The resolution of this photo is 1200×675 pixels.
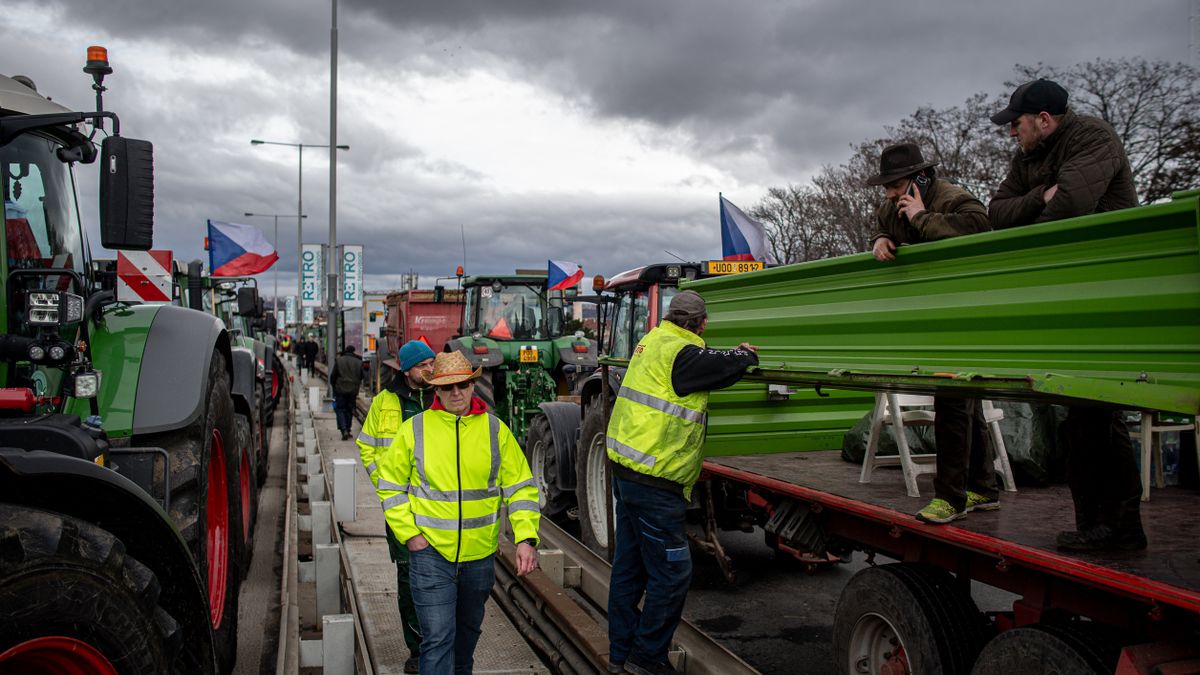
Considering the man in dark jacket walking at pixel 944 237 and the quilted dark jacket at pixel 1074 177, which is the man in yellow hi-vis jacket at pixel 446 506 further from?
the quilted dark jacket at pixel 1074 177

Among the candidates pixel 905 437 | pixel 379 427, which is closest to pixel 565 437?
pixel 379 427

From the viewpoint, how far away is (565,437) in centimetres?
882

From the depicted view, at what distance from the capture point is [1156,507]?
4477mm

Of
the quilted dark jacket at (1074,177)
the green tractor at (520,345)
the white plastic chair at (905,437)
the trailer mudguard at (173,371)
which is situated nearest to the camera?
the quilted dark jacket at (1074,177)

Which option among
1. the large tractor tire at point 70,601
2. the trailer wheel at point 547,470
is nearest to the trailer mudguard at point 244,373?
the trailer wheel at point 547,470

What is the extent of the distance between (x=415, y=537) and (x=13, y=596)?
1782mm

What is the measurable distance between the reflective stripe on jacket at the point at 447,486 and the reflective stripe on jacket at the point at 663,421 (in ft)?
2.64

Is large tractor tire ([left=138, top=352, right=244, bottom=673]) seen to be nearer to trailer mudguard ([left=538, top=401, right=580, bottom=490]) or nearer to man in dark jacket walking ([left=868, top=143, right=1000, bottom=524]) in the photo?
man in dark jacket walking ([left=868, top=143, right=1000, bottom=524])

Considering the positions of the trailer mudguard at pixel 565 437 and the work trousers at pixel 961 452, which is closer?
the work trousers at pixel 961 452

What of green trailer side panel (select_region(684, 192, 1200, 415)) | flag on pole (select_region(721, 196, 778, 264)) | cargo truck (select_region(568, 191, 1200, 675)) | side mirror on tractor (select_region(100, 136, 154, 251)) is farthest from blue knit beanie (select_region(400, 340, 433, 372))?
flag on pole (select_region(721, 196, 778, 264))

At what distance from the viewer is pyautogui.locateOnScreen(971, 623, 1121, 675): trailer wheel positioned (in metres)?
3.01

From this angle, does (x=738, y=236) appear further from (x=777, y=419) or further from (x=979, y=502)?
(x=979, y=502)

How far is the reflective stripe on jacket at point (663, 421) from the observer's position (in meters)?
4.84

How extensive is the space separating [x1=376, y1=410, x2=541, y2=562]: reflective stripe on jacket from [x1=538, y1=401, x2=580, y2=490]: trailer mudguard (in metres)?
4.41
